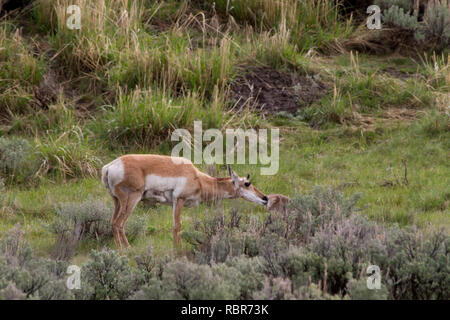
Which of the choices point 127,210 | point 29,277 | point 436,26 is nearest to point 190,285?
point 29,277

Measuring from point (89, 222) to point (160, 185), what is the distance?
3.83 feet

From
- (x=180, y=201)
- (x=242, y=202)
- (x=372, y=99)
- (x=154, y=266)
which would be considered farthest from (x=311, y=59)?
(x=154, y=266)

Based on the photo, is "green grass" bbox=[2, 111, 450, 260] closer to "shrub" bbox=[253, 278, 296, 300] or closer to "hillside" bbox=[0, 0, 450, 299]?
"hillside" bbox=[0, 0, 450, 299]

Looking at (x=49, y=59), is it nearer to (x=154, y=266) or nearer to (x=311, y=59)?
(x=311, y=59)

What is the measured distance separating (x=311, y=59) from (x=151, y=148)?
14.8ft

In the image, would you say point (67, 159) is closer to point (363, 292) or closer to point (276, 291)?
point (276, 291)

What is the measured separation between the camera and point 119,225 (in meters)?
9.58

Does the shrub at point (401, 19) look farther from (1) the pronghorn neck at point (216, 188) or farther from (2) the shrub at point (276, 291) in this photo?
(2) the shrub at point (276, 291)

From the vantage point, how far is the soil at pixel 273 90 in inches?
567

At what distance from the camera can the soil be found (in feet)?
47.3

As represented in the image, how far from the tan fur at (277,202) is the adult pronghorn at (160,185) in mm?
218

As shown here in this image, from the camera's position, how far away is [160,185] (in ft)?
31.6

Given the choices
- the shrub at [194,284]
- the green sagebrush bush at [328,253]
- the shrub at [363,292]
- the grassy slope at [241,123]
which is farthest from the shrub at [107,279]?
the shrub at [363,292]

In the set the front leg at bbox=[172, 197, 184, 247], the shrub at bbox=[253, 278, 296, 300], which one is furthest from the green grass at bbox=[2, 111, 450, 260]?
the shrub at bbox=[253, 278, 296, 300]
